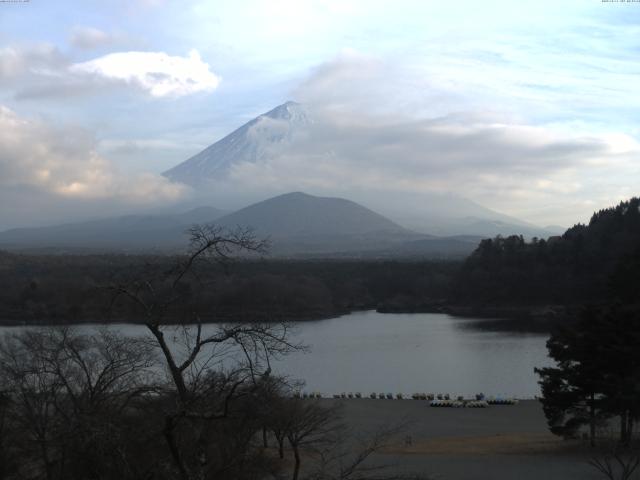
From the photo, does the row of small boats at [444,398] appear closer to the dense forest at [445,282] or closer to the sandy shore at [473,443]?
the sandy shore at [473,443]

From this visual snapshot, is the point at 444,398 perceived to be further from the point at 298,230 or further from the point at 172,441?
the point at 298,230

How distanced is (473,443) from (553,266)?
28.6m

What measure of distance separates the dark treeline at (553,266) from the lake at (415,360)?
8143mm

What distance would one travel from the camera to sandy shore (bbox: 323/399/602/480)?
8289 mm

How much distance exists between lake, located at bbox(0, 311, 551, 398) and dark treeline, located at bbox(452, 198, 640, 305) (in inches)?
321

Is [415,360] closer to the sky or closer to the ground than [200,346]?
closer to the ground

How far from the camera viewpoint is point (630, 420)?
906 centimetres

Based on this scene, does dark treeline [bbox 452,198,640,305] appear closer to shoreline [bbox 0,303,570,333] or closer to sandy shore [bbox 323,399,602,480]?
shoreline [bbox 0,303,570,333]

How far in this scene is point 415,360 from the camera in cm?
2152

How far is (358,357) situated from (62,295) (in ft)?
46.5

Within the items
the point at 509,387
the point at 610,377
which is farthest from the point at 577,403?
the point at 509,387

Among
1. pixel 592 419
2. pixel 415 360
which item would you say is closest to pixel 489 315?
pixel 415 360

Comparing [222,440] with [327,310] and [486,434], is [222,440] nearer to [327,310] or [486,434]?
[486,434]

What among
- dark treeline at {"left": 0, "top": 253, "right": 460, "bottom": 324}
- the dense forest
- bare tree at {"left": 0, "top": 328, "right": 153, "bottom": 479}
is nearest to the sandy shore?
bare tree at {"left": 0, "top": 328, "right": 153, "bottom": 479}
